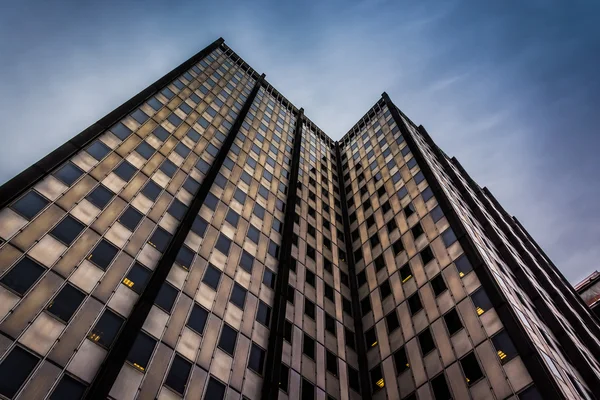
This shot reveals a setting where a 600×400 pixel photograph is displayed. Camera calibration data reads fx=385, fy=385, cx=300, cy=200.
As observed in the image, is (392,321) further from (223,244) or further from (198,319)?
(198,319)

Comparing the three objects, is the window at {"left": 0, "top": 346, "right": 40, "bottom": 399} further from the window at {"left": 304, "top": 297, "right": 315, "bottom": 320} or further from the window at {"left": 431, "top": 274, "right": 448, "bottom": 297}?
the window at {"left": 431, "top": 274, "right": 448, "bottom": 297}

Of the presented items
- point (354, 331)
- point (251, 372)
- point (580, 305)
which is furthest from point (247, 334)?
point (580, 305)

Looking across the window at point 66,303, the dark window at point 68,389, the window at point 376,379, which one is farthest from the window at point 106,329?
the window at point 376,379

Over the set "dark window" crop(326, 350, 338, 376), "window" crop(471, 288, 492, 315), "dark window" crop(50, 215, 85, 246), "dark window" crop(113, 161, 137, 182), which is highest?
"dark window" crop(113, 161, 137, 182)

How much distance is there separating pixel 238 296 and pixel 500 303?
18072 mm

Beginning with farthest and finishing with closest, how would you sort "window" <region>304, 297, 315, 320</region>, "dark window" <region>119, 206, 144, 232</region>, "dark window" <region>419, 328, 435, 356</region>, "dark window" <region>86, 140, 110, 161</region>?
"window" <region>304, 297, 315, 320</region> < "dark window" <region>86, 140, 110, 161</region> < "dark window" <region>419, 328, 435, 356</region> < "dark window" <region>119, 206, 144, 232</region>

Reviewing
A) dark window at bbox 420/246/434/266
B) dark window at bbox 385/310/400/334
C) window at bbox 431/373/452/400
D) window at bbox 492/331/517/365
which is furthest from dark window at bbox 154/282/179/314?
dark window at bbox 420/246/434/266

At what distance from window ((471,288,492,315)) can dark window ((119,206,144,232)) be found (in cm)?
2430

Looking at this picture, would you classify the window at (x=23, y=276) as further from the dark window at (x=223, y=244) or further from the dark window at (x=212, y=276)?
the dark window at (x=223, y=244)

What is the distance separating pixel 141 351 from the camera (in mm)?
20750

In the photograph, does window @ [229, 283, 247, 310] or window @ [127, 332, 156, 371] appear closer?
window @ [127, 332, 156, 371]

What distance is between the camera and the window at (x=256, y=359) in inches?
991

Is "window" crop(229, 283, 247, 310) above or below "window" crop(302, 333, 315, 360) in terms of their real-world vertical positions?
above

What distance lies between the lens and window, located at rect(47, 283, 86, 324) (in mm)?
19312
